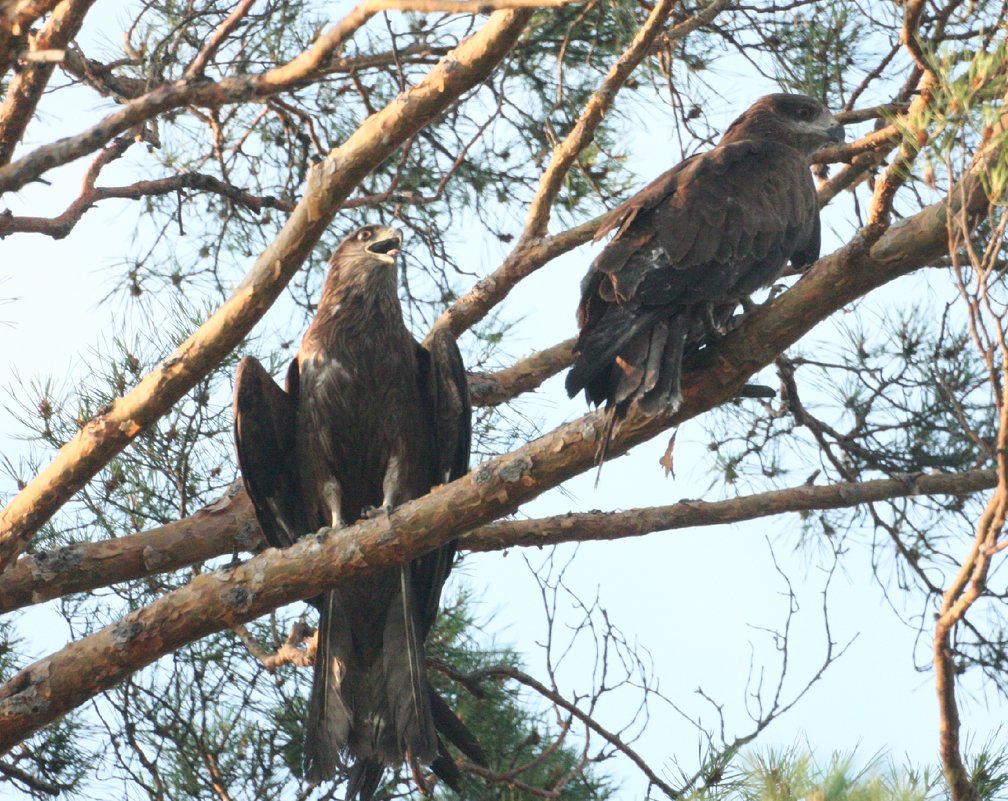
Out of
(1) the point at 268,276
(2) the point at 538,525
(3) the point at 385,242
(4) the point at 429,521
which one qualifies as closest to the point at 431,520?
(4) the point at 429,521

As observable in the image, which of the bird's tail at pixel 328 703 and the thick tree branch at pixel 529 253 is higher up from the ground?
the thick tree branch at pixel 529 253

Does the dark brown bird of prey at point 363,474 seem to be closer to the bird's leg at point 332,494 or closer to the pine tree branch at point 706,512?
the bird's leg at point 332,494

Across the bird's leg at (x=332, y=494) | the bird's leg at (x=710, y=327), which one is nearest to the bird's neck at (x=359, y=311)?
the bird's leg at (x=332, y=494)

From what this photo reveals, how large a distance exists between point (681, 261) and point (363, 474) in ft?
4.64

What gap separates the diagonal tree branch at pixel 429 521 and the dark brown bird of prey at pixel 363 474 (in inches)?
29.9

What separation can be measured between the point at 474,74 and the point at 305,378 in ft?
6.06

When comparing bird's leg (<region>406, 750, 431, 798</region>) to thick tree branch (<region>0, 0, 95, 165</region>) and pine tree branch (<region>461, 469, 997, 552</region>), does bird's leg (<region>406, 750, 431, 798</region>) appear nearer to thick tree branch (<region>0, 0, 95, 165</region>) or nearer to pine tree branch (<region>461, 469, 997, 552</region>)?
pine tree branch (<region>461, 469, 997, 552</region>)

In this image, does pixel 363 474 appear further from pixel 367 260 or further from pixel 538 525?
pixel 367 260

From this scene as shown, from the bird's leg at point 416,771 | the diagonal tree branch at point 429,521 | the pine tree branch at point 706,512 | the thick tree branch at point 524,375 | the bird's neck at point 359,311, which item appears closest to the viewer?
→ the diagonal tree branch at point 429,521

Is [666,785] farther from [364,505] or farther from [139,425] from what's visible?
[139,425]

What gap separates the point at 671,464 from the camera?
382 cm

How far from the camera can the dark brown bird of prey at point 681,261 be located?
11.4ft

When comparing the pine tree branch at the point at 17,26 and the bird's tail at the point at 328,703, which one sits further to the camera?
the bird's tail at the point at 328,703

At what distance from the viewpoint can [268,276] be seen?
10.0ft
